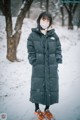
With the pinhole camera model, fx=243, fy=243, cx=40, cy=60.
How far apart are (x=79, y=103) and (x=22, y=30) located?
7.78 ft

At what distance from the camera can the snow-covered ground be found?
4.09 meters

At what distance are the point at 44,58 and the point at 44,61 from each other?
0.05 m

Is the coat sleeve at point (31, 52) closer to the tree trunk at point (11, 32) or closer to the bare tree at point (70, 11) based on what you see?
the tree trunk at point (11, 32)

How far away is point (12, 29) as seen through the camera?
5.49 metres

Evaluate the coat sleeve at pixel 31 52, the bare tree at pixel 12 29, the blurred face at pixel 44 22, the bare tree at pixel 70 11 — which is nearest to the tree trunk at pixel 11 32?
the bare tree at pixel 12 29

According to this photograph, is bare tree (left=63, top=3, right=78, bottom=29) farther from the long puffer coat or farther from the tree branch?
the long puffer coat

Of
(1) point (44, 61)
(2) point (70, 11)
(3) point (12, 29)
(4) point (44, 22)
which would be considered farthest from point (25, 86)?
(2) point (70, 11)

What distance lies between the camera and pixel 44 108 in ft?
13.6

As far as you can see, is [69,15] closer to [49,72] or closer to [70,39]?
[70,39]

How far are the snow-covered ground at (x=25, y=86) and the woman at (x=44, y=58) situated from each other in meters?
0.43

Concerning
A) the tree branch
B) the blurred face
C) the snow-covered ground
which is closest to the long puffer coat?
the blurred face

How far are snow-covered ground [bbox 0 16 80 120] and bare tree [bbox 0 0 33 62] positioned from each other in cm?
10

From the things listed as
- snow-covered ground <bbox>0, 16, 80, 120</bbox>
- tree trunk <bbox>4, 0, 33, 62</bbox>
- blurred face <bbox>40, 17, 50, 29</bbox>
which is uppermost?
blurred face <bbox>40, 17, 50, 29</bbox>

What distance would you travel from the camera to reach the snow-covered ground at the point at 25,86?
4.09 meters
